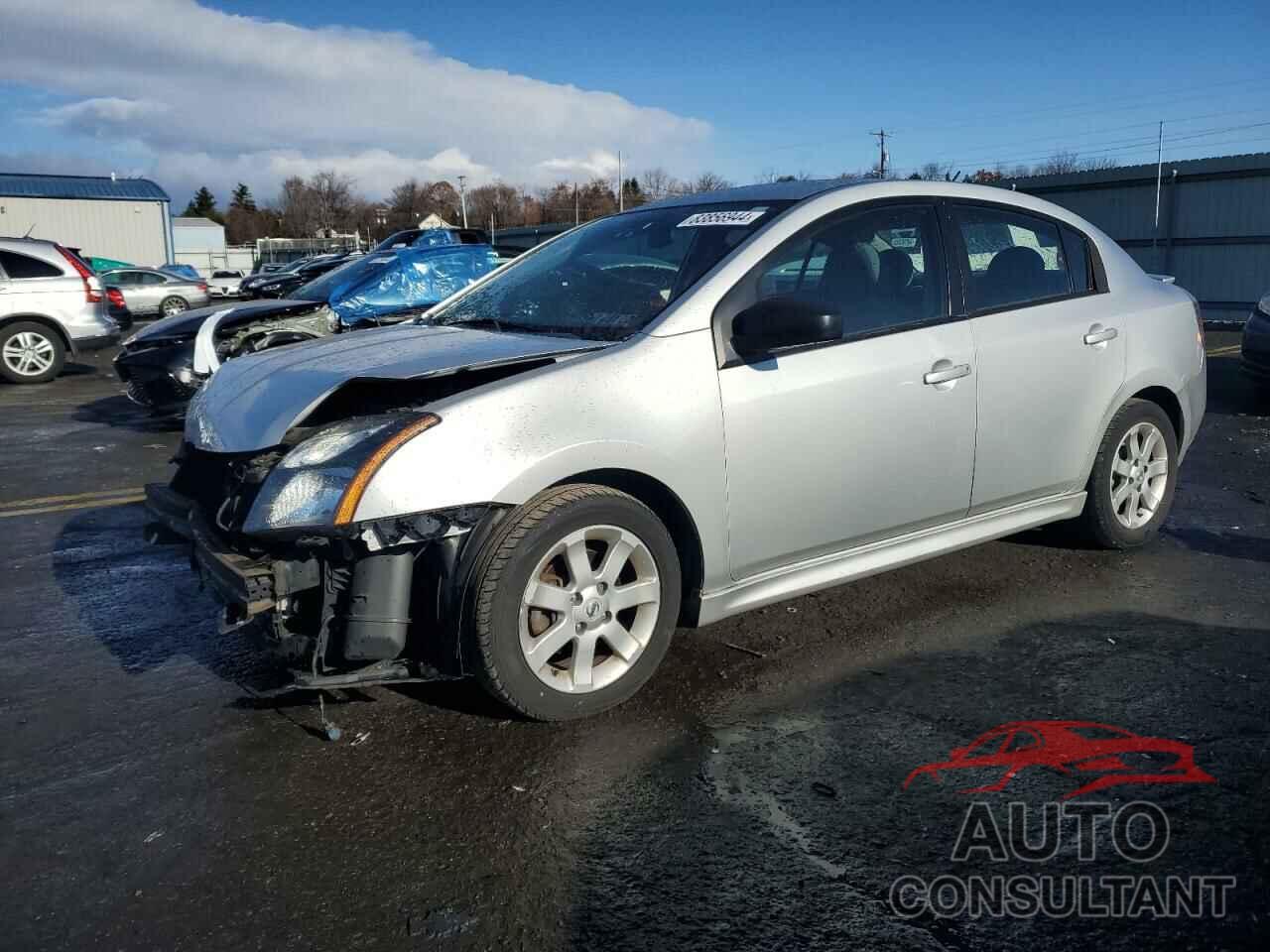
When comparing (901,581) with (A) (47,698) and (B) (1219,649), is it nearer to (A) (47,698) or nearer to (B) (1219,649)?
(B) (1219,649)

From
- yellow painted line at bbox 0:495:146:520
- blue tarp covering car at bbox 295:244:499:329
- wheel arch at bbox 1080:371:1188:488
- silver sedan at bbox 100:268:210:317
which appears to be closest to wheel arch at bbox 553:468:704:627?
wheel arch at bbox 1080:371:1188:488

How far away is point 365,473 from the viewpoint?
297 centimetres

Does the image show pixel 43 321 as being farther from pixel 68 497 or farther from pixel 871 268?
pixel 871 268

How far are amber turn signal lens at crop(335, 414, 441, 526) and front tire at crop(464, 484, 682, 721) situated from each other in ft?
1.26

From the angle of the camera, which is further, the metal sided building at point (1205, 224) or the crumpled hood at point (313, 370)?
the metal sided building at point (1205, 224)

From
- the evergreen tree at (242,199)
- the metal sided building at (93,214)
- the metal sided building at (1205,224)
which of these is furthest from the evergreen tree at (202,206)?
the metal sided building at (1205,224)

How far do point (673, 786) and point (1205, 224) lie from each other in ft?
81.7

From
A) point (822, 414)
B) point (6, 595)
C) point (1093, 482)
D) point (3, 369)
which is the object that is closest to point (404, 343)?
point (822, 414)

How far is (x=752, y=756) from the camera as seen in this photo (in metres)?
3.15

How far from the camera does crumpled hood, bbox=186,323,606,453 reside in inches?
131

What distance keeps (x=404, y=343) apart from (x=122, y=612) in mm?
1852

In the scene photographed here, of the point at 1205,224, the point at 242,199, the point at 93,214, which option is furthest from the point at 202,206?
the point at 1205,224

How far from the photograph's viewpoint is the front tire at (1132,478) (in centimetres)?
485

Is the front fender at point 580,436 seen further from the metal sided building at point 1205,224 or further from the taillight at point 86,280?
the metal sided building at point 1205,224
